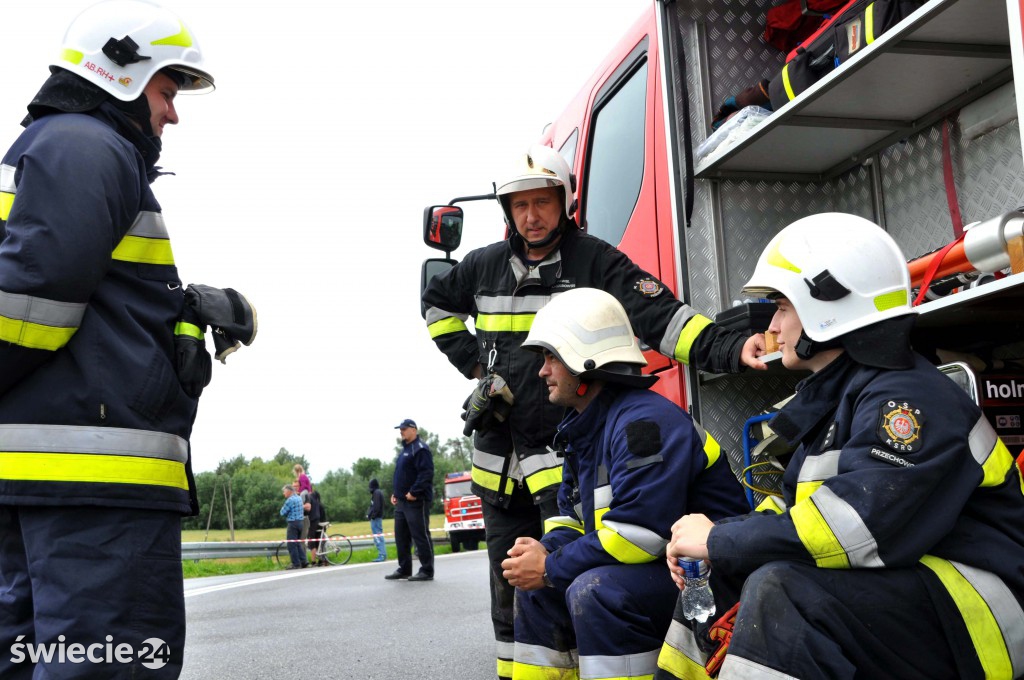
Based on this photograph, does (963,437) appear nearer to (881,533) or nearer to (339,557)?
(881,533)

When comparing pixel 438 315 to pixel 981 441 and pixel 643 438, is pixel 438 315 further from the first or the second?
pixel 981 441

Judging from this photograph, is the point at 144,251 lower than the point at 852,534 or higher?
higher

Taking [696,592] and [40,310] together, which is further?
[696,592]

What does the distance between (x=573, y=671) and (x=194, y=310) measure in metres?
1.54

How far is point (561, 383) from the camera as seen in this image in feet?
10.3

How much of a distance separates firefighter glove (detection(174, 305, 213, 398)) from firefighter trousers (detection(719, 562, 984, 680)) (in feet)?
4.88

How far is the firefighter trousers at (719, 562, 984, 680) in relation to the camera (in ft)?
6.17

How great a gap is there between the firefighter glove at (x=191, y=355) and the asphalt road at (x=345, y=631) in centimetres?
266

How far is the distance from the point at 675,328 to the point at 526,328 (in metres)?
0.58

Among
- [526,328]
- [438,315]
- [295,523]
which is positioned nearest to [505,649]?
[526,328]

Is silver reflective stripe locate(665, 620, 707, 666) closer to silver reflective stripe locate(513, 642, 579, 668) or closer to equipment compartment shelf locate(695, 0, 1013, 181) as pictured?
silver reflective stripe locate(513, 642, 579, 668)

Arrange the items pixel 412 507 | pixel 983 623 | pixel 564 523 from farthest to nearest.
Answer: pixel 412 507 → pixel 564 523 → pixel 983 623

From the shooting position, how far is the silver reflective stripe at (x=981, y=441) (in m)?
2.00

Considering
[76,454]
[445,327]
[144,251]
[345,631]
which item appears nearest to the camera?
[76,454]
